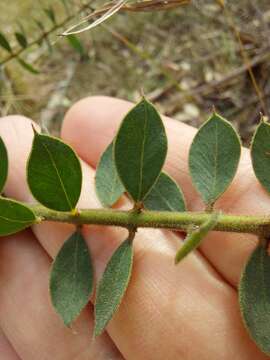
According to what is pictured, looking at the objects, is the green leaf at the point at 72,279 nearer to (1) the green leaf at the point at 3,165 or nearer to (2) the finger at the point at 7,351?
(1) the green leaf at the point at 3,165

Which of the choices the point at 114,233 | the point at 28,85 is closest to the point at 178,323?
the point at 114,233

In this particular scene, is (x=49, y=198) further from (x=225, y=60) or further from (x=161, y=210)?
(x=225, y=60)

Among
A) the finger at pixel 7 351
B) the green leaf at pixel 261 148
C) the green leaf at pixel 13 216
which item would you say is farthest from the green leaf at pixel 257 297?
the finger at pixel 7 351

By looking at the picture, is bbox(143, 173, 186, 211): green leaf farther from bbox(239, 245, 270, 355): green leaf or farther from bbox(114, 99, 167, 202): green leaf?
bbox(239, 245, 270, 355): green leaf

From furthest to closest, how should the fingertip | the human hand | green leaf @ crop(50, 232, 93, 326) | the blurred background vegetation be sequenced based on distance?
the blurred background vegetation, the fingertip, the human hand, green leaf @ crop(50, 232, 93, 326)

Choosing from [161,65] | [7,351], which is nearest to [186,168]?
[7,351]

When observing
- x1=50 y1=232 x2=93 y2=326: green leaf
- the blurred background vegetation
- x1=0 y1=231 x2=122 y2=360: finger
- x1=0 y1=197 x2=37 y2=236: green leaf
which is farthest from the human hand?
the blurred background vegetation
